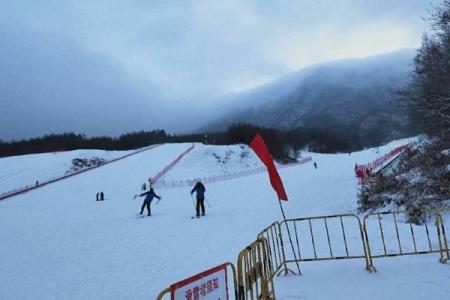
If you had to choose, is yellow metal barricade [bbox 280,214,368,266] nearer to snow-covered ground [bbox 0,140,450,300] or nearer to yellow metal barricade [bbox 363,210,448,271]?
yellow metal barricade [bbox 363,210,448,271]

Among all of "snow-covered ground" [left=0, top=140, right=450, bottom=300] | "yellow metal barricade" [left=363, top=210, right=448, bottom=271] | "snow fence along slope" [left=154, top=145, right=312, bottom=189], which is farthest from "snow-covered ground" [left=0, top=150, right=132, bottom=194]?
"yellow metal barricade" [left=363, top=210, right=448, bottom=271]

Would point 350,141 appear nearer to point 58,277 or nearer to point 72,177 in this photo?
point 72,177

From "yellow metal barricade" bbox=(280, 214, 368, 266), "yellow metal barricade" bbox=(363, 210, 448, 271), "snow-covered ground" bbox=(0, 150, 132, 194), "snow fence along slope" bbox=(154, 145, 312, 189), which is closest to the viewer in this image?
"yellow metal barricade" bbox=(363, 210, 448, 271)

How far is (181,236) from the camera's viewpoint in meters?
13.2

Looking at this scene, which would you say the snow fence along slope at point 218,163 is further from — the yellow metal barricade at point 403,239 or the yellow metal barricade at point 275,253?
the yellow metal barricade at point 275,253

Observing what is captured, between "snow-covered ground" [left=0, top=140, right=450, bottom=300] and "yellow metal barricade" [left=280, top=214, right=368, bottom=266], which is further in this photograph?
"yellow metal barricade" [left=280, top=214, right=368, bottom=266]

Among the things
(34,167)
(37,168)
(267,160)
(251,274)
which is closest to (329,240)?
(267,160)

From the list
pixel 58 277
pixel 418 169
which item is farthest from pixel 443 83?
pixel 58 277

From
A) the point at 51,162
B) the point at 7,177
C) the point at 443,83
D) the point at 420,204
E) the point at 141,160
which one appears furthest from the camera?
the point at 51,162

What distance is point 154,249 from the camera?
11438 millimetres

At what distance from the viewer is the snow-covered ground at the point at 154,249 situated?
7.37m

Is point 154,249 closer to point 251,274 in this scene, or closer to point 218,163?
point 251,274

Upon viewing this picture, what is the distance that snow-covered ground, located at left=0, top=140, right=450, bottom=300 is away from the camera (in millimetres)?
7371

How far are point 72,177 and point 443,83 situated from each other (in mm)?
38002
